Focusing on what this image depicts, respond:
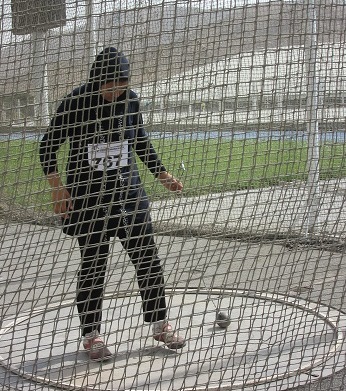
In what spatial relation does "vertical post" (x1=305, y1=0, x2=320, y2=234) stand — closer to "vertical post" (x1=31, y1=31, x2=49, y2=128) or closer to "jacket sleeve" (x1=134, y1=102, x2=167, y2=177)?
"jacket sleeve" (x1=134, y1=102, x2=167, y2=177)

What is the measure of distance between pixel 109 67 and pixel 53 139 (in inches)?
16.3

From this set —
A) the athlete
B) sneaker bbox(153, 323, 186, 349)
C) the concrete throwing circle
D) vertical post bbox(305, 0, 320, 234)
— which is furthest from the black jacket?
vertical post bbox(305, 0, 320, 234)

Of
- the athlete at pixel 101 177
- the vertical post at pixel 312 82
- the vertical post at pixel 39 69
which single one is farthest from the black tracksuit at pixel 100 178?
the vertical post at pixel 312 82

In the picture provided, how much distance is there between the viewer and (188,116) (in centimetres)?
272

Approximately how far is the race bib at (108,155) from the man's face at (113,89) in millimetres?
195

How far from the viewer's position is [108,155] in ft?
8.50

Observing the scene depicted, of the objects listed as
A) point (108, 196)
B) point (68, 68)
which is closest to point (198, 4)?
point (68, 68)

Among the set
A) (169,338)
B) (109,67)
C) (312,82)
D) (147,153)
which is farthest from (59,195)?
(312,82)

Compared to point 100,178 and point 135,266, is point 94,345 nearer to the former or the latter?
point 135,266

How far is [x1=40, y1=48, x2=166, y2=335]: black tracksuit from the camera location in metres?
2.56

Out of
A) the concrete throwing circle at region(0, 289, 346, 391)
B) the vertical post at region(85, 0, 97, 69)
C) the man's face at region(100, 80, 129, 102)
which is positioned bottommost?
the concrete throwing circle at region(0, 289, 346, 391)

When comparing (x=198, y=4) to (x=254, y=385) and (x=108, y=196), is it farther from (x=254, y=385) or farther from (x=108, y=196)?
(x=254, y=385)

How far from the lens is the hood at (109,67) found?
7.95ft

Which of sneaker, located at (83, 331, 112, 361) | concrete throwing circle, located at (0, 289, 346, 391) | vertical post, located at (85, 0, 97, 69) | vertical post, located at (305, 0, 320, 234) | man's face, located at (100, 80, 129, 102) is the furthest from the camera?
sneaker, located at (83, 331, 112, 361)
